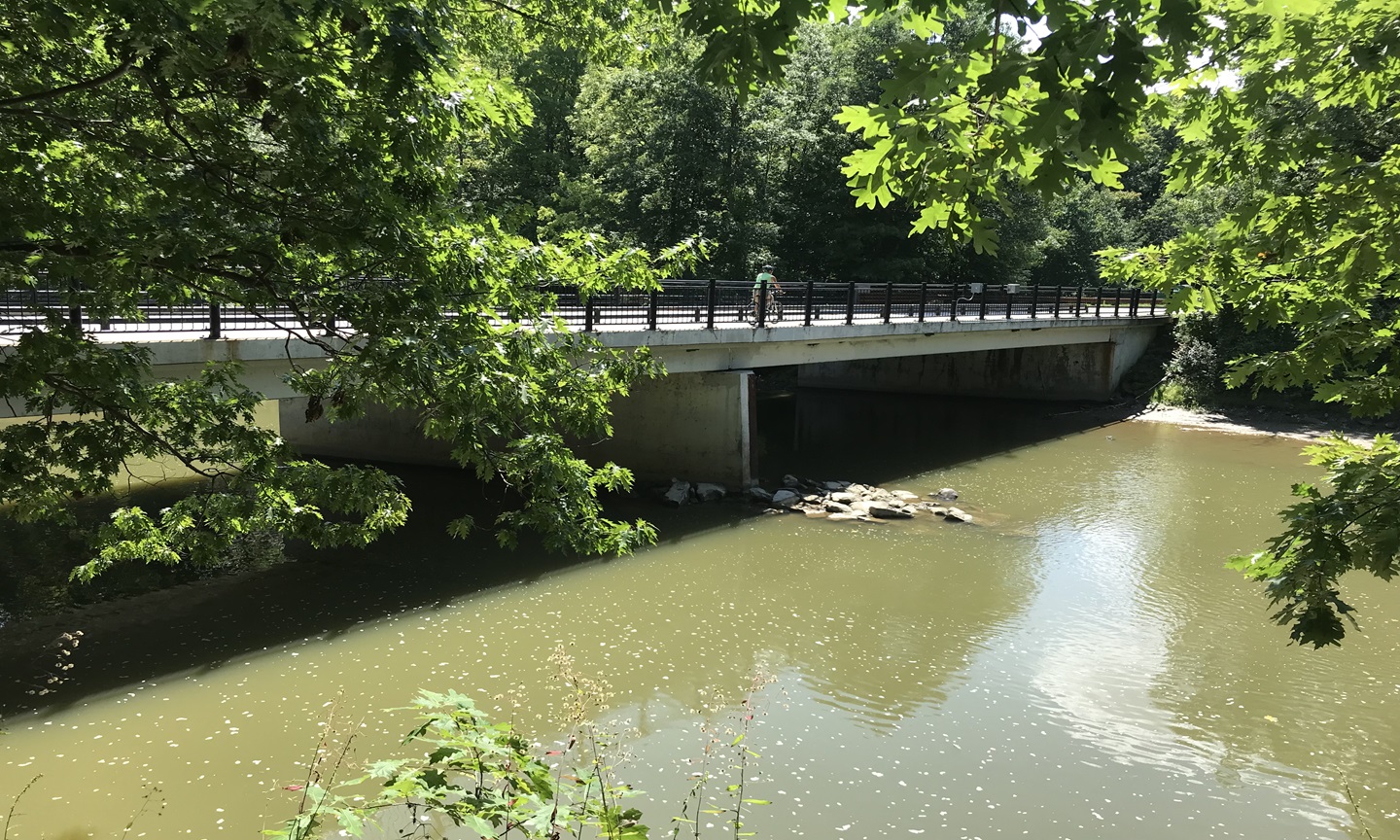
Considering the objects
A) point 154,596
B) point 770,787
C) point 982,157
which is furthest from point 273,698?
point 982,157

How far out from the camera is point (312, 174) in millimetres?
3740

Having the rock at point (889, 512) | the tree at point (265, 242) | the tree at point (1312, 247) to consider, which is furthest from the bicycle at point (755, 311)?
the tree at point (1312, 247)

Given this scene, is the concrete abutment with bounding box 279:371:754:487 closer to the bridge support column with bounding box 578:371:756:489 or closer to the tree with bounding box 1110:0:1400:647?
the bridge support column with bounding box 578:371:756:489

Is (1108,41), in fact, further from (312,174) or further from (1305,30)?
(312,174)

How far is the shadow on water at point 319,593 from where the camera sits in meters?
8.68

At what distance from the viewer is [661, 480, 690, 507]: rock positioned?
53.1 ft

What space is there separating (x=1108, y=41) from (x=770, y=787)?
589cm

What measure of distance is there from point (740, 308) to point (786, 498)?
3832mm

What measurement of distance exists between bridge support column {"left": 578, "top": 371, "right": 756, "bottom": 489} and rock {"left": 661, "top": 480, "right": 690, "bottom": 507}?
2.20 ft

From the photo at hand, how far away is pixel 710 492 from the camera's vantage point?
16.7 m

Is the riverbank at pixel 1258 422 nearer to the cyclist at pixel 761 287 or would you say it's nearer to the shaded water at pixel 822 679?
the shaded water at pixel 822 679

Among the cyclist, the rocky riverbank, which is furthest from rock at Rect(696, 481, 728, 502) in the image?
the cyclist

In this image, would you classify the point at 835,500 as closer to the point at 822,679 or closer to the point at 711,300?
the point at 711,300

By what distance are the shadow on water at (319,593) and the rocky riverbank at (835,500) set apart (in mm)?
467
